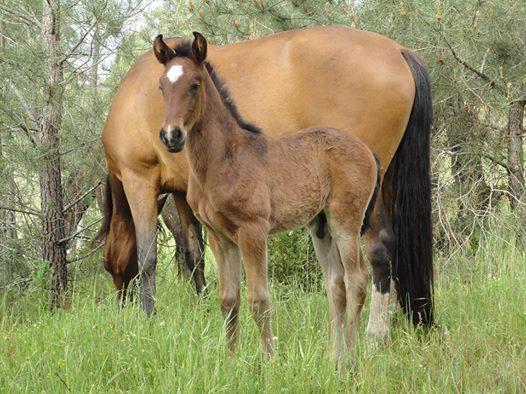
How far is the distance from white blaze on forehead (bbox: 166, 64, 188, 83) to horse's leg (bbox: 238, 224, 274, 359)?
87 centimetres

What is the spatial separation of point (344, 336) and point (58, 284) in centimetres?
302

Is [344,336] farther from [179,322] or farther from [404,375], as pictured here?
[179,322]

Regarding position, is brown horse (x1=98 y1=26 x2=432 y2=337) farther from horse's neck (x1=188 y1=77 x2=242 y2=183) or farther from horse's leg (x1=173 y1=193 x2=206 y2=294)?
horse's neck (x1=188 y1=77 x2=242 y2=183)

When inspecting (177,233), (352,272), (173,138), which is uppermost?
(173,138)

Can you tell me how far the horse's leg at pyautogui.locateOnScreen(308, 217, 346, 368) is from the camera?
15.5 feet

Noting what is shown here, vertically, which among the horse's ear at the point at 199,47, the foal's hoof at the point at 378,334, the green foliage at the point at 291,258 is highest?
the horse's ear at the point at 199,47

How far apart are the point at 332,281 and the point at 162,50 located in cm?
171

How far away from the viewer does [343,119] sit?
5629mm

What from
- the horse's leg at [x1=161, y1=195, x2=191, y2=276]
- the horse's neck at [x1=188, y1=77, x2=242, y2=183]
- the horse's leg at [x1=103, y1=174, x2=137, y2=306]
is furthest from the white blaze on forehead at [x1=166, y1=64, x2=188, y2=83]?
the horse's leg at [x1=161, y1=195, x2=191, y2=276]

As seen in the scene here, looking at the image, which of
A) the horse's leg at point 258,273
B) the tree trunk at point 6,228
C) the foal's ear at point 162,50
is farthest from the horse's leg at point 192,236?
the foal's ear at point 162,50

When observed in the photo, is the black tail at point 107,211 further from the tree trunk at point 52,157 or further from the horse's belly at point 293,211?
the horse's belly at point 293,211

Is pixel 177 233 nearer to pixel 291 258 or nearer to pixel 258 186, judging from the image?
pixel 291 258

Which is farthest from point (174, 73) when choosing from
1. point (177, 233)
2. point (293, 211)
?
point (177, 233)

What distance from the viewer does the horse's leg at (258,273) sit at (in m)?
4.25
